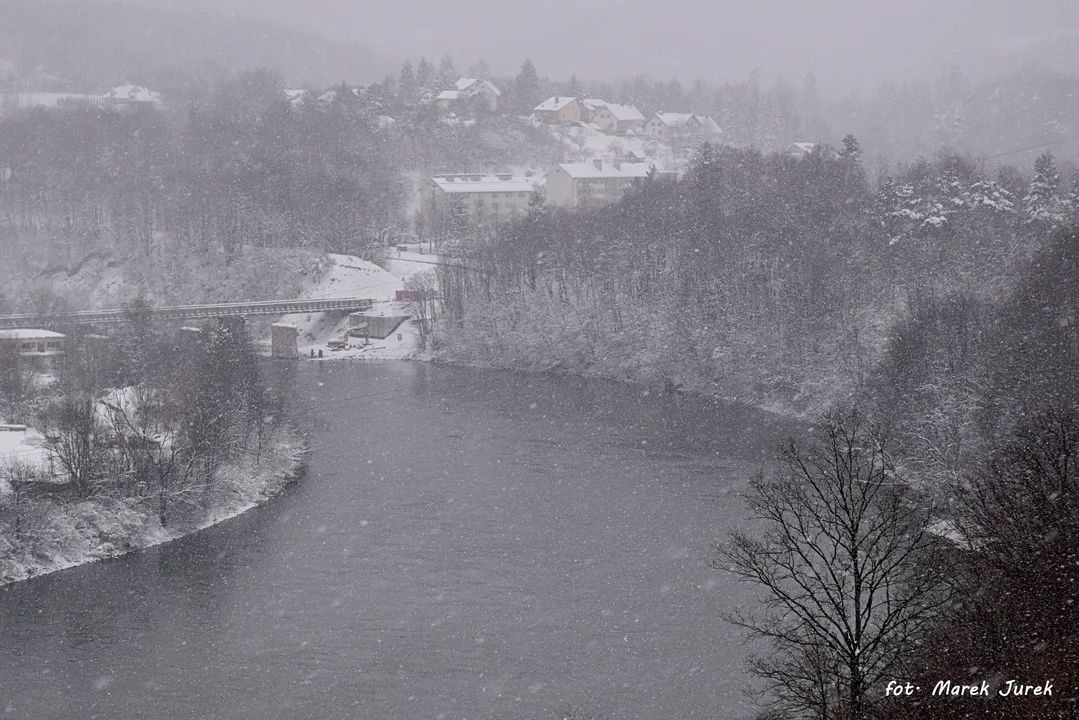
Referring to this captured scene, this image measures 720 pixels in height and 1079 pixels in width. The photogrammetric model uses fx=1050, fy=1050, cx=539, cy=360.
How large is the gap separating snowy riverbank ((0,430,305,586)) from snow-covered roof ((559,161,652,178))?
35.3 meters

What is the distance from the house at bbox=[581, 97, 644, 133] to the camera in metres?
68.2

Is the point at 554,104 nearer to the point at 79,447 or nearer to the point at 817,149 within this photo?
the point at 817,149

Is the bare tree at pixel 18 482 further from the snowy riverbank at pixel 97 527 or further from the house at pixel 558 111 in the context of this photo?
the house at pixel 558 111

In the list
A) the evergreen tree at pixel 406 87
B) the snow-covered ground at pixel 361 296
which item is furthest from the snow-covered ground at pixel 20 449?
the evergreen tree at pixel 406 87

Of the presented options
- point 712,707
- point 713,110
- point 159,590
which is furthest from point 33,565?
point 713,110

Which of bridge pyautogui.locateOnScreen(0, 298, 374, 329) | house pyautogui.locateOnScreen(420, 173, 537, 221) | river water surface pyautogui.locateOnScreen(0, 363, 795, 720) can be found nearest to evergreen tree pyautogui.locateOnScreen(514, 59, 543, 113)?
house pyautogui.locateOnScreen(420, 173, 537, 221)

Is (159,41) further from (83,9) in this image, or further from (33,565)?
(33,565)

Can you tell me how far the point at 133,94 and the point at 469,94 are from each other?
2568 centimetres

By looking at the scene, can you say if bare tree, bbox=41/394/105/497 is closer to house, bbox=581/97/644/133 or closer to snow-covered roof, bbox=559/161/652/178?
snow-covered roof, bbox=559/161/652/178

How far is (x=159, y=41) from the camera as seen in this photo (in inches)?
4975

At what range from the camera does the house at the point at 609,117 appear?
68250 millimetres

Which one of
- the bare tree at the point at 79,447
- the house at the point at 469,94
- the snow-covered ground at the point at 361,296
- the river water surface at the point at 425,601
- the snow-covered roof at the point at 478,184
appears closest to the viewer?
the river water surface at the point at 425,601

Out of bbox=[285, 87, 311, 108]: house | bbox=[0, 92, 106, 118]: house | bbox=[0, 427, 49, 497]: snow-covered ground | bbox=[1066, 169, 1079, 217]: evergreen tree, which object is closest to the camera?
bbox=[0, 427, 49, 497]: snow-covered ground

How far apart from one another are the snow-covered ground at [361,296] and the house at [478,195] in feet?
14.3
